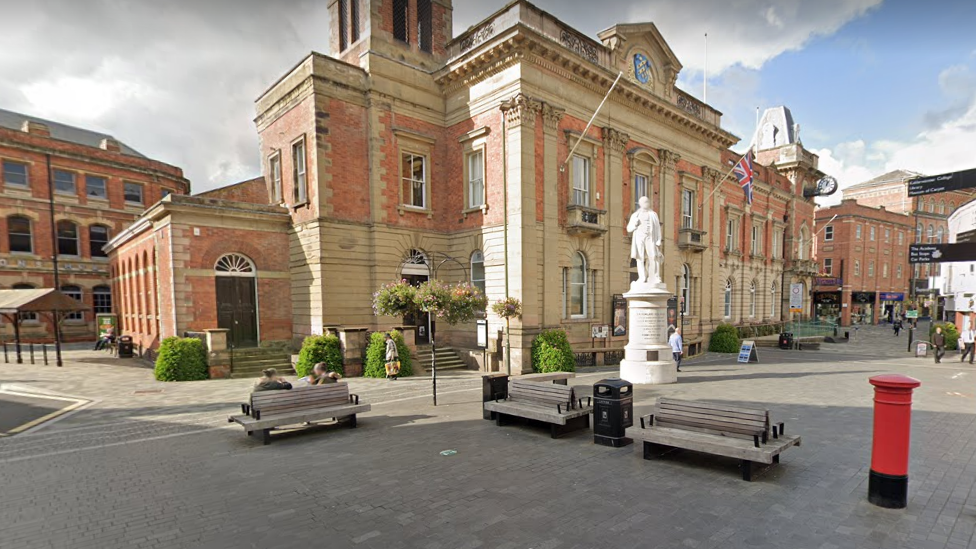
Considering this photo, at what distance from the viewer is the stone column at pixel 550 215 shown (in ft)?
57.9

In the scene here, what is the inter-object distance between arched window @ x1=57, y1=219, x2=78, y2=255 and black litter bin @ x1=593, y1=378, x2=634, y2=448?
3762 cm

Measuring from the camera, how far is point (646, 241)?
14.7 m

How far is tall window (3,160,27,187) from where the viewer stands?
89.4 ft

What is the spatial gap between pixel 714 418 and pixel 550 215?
12129 mm

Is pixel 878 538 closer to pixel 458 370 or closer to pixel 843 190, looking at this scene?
pixel 458 370

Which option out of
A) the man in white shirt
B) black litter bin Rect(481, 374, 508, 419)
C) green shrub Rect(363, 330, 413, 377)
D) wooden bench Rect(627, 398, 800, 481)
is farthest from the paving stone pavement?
the man in white shirt

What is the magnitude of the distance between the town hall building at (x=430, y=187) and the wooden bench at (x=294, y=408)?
23.5 ft

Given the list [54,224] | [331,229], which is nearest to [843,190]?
[331,229]

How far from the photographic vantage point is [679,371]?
56.9 feet

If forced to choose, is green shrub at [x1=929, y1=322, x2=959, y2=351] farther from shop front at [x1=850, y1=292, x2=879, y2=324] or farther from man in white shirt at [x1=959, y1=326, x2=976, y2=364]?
shop front at [x1=850, y1=292, x2=879, y2=324]

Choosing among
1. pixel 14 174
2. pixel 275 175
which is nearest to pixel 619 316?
pixel 275 175

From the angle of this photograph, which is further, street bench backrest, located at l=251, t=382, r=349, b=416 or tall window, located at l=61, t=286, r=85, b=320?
tall window, located at l=61, t=286, r=85, b=320

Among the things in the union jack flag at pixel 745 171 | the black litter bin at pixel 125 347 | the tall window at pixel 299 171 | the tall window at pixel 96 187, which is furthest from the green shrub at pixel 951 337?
the tall window at pixel 96 187

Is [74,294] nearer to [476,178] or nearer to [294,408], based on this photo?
[476,178]
